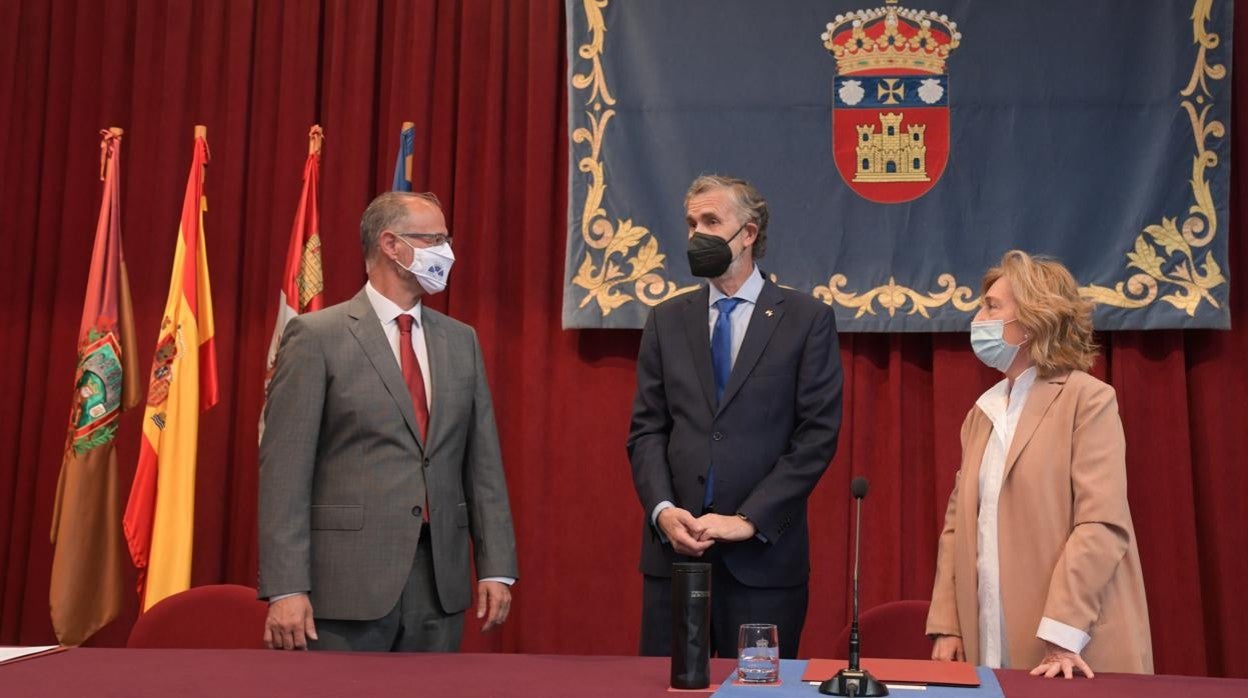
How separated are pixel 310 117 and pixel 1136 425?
329cm

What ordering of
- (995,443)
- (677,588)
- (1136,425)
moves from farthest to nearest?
(1136,425), (995,443), (677,588)

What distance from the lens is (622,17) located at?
4.55 m

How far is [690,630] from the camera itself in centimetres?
194

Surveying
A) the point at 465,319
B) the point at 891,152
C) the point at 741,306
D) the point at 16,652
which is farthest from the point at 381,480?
the point at 891,152

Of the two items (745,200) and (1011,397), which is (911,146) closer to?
(745,200)

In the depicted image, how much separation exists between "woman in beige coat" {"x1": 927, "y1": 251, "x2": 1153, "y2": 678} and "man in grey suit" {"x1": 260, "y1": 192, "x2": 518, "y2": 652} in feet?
3.56

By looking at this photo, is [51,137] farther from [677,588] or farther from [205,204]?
[677,588]

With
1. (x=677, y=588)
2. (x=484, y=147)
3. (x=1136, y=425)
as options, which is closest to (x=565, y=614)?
(x=484, y=147)

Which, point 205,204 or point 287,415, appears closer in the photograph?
point 287,415

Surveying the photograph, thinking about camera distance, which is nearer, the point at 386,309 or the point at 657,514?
the point at 657,514

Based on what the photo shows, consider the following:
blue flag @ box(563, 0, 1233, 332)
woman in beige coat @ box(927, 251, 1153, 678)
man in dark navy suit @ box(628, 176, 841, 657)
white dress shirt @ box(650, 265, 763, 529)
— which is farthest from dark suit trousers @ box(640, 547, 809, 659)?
blue flag @ box(563, 0, 1233, 332)

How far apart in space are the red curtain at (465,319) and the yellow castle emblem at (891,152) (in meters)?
0.59

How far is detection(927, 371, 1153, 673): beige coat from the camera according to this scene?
247cm

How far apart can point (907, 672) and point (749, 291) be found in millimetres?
1344
